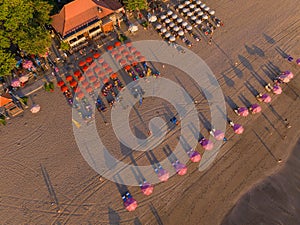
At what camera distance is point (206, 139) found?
3297 centimetres

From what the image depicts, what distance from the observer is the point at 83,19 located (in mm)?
39000

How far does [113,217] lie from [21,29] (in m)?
27.5

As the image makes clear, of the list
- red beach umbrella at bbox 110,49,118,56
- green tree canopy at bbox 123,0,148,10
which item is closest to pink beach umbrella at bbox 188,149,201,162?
red beach umbrella at bbox 110,49,118,56

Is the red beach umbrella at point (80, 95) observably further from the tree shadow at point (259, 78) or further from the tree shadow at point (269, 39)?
the tree shadow at point (269, 39)

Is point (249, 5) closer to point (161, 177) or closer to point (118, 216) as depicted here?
point (161, 177)

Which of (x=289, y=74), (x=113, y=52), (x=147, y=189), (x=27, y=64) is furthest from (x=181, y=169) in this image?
(x=27, y=64)

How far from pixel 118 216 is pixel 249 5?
139 ft

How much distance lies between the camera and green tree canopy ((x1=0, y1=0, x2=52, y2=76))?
33469mm

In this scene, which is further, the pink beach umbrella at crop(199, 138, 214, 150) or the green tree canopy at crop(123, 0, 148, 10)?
the green tree canopy at crop(123, 0, 148, 10)

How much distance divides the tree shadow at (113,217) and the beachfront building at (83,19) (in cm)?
2546

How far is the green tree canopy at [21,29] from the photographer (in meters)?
33.5

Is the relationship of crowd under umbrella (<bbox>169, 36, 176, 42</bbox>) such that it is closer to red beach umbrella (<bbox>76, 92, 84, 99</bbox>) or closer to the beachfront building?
the beachfront building

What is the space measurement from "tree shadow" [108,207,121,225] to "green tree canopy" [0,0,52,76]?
23062 millimetres

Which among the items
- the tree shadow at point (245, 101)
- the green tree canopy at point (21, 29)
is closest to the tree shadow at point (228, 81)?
the tree shadow at point (245, 101)
